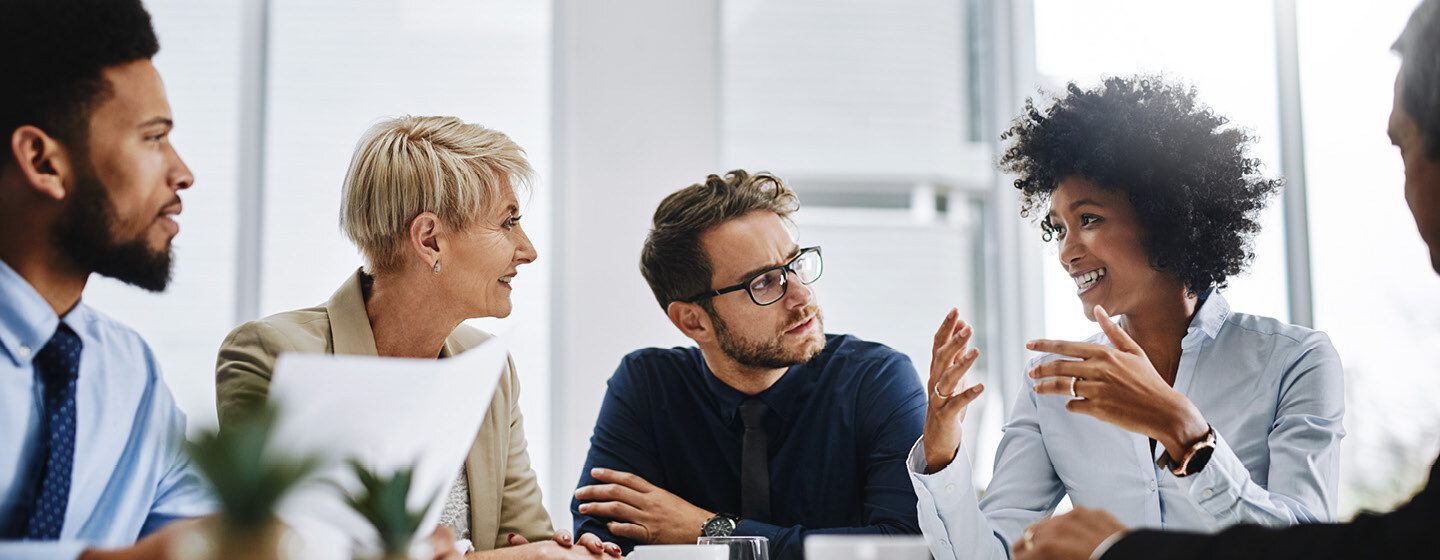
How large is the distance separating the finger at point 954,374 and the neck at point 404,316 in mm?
1025

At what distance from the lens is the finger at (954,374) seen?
1.61 meters

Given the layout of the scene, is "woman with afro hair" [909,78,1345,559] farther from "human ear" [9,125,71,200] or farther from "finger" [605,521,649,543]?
"human ear" [9,125,71,200]

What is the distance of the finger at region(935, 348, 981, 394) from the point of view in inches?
63.3

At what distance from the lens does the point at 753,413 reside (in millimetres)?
2152

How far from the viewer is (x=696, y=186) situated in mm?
2396

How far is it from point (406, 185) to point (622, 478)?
2.44ft

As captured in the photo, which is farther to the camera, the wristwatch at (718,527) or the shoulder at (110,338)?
the wristwatch at (718,527)

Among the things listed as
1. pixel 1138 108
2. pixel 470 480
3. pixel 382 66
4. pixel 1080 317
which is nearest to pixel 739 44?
pixel 382 66

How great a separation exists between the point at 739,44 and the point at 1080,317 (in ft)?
5.10

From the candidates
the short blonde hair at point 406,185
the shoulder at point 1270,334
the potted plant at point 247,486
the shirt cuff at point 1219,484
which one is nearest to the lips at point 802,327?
the short blonde hair at point 406,185

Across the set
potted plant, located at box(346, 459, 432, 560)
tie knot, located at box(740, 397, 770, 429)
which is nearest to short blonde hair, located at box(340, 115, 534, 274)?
tie knot, located at box(740, 397, 770, 429)

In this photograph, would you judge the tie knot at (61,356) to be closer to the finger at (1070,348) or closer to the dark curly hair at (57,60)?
the dark curly hair at (57,60)

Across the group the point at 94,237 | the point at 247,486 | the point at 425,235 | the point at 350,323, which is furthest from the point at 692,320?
the point at 247,486

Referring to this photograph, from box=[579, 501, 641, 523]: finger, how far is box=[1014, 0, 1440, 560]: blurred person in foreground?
3.17ft
